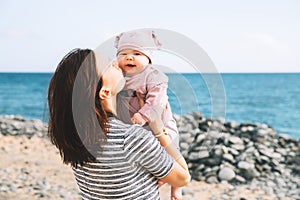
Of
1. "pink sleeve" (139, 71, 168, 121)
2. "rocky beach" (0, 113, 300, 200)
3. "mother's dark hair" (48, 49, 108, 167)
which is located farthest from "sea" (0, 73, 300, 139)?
"rocky beach" (0, 113, 300, 200)

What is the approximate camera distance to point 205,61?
54.8 inches

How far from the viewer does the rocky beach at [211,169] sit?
4.62 meters

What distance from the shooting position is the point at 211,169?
17.3 ft

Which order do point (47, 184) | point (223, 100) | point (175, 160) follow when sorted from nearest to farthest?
point (175, 160), point (223, 100), point (47, 184)

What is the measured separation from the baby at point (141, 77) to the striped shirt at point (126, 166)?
0.21 meters

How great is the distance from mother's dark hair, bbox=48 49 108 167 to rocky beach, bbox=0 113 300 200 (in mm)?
2724

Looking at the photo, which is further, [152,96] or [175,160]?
[152,96]

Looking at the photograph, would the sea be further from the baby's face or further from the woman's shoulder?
the woman's shoulder

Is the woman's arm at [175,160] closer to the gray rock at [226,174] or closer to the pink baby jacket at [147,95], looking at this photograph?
the pink baby jacket at [147,95]

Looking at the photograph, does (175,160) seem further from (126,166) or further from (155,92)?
(155,92)

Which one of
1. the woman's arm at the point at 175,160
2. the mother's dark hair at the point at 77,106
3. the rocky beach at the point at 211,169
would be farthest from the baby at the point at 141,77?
the rocky beach at the point at 211,169

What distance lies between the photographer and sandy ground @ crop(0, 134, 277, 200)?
4.48m

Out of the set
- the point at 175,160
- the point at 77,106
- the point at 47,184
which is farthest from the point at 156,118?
the point at 47,184

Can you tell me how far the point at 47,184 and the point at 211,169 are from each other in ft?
5.90
